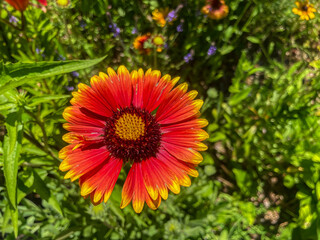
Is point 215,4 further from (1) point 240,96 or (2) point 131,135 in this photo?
(2) point 131,135

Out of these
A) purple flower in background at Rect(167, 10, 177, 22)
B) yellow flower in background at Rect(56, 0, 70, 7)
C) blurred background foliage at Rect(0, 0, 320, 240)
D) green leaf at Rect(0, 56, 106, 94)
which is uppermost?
yellow flower in background at Rect(56, 0, 70, 7)

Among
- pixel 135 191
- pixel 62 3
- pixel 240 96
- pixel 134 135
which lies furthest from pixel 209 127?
pixel 62 3

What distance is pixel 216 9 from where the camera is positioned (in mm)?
2027

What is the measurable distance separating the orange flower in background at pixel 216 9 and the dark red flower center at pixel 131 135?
131cm

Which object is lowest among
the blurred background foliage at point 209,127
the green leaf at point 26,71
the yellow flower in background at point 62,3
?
the blurred background foliage at point 209,127

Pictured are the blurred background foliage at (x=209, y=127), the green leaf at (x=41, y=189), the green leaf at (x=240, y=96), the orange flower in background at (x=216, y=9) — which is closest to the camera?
the green leaf at (x=41, y=189)

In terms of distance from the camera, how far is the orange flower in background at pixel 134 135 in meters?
0.98

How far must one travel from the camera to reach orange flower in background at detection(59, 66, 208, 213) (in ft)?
3.20

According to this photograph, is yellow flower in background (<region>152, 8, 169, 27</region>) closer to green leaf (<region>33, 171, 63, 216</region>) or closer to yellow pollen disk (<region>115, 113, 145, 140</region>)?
yellow pollen disk (<region>115, 113, 145, 140</region>)

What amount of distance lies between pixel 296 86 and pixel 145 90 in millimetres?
1384

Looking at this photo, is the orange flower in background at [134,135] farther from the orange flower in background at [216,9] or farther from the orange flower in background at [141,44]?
the orange flower in background at [216,9]

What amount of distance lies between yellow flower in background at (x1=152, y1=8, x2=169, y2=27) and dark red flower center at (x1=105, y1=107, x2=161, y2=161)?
114 cm

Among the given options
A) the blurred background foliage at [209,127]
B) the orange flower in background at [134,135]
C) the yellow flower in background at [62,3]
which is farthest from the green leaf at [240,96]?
the yellow flower in background at [62,3]

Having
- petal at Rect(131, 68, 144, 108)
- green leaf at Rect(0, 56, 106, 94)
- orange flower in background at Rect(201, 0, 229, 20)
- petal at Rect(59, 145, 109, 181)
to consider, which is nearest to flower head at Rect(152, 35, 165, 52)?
orange flower in background at Rect(201, 0, 229, 20)
